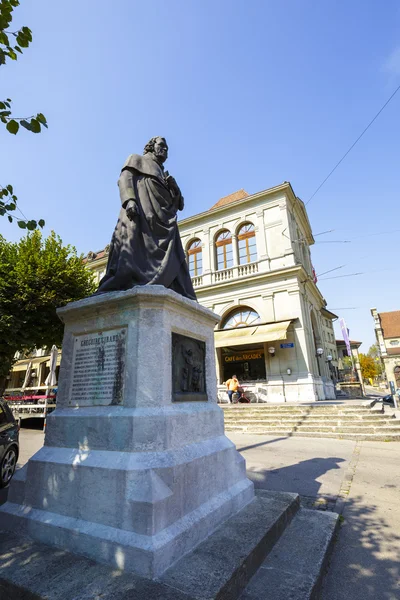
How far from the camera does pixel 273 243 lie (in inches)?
765

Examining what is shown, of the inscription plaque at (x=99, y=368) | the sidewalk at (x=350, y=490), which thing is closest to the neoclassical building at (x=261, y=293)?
the sidewalk at (x=350, y=490)

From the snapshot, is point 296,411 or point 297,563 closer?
point 297,563

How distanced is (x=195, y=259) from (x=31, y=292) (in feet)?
41.1

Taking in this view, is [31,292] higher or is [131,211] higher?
[31,292]

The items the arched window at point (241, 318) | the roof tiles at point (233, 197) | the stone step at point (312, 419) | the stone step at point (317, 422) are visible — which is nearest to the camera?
the stone step at point (317, 422)

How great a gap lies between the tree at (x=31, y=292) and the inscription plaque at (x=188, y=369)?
10.4 meters

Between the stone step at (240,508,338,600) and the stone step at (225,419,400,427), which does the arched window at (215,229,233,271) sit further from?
the stone step at (240,508,338,600)

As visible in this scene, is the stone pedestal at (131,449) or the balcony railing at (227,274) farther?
the balcony railing at (227,274)

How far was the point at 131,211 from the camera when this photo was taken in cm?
334

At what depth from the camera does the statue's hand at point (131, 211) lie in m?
3.35

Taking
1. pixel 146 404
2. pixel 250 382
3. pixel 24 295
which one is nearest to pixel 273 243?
pixel 250 382

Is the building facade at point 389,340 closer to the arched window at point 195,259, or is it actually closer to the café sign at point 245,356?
the café sign at point 245,356

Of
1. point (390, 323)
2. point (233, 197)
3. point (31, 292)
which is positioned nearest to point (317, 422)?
point (31, 292)

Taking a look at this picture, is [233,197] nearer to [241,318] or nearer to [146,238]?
[241,318]
